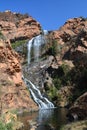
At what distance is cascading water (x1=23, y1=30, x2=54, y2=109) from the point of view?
64625 mm

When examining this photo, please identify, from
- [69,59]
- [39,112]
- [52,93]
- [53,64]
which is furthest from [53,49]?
[39,112]

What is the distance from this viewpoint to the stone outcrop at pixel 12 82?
181ft

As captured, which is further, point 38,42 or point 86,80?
point 38,42

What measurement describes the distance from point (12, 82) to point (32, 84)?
13587mm

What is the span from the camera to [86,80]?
7069 centimetres

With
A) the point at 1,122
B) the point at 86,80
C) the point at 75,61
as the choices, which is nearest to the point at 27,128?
the point at 1,122

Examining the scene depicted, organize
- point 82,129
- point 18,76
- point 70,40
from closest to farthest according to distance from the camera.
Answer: point 82,129, point 18,76, point 70,40

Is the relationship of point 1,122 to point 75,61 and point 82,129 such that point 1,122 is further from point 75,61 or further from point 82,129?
point 75,61

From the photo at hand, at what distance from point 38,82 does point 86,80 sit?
10.4 metres

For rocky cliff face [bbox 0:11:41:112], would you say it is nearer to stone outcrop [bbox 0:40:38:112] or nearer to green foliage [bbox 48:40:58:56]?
stone outcrop [bbox 0:40:38:112]

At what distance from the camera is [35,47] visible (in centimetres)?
8719

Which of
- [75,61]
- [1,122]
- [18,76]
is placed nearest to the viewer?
[1,122]

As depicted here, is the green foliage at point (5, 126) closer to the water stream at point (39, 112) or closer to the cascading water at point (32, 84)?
the water stream at point (39, 112)

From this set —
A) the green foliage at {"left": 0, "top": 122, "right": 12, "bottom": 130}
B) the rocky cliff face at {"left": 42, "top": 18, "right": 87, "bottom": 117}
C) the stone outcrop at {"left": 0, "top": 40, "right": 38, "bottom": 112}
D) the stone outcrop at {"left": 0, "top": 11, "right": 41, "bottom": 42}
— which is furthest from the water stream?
the green foliage at {"left": 0, "top": 122, "right": 12, "bottom": 130}
